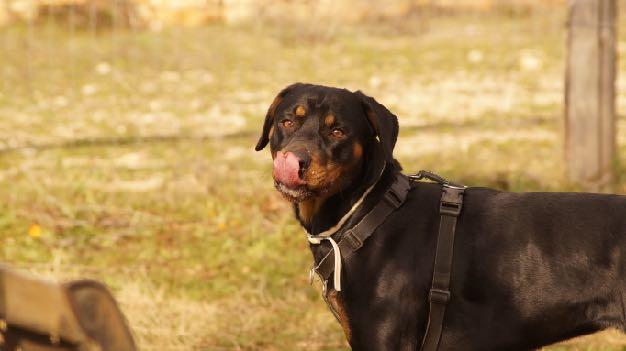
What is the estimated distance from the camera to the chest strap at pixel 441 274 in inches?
124

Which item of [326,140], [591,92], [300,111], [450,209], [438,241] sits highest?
[300,111]

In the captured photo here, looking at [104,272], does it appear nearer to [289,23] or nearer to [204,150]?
[204,150]

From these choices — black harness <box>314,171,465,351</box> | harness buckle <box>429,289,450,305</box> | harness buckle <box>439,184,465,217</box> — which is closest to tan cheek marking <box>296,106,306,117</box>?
black harness <box>314,171,465,351</box>

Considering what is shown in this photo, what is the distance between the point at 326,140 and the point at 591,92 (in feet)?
11.1

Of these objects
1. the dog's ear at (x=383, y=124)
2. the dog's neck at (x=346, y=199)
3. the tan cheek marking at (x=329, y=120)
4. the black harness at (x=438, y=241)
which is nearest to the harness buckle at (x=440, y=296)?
the black harness at (x=438, y=241)

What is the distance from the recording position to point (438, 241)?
322 centimetres

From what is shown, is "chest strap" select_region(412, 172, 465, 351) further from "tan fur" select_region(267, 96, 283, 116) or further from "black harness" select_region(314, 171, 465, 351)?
"tan fur" select_region(267, 96, 283, 116)

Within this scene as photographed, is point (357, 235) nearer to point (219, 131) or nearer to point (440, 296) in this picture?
point (440, 296)

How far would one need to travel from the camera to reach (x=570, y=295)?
3158 mm

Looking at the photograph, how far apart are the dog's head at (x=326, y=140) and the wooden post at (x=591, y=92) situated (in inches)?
123

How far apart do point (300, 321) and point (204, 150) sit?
3.32 metres

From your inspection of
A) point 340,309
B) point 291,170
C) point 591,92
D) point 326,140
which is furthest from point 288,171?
point 591,92

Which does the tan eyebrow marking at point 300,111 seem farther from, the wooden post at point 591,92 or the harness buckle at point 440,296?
the wooden post at point 591,92

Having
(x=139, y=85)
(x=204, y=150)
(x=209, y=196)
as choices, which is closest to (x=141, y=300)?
(x=209, y=196)
